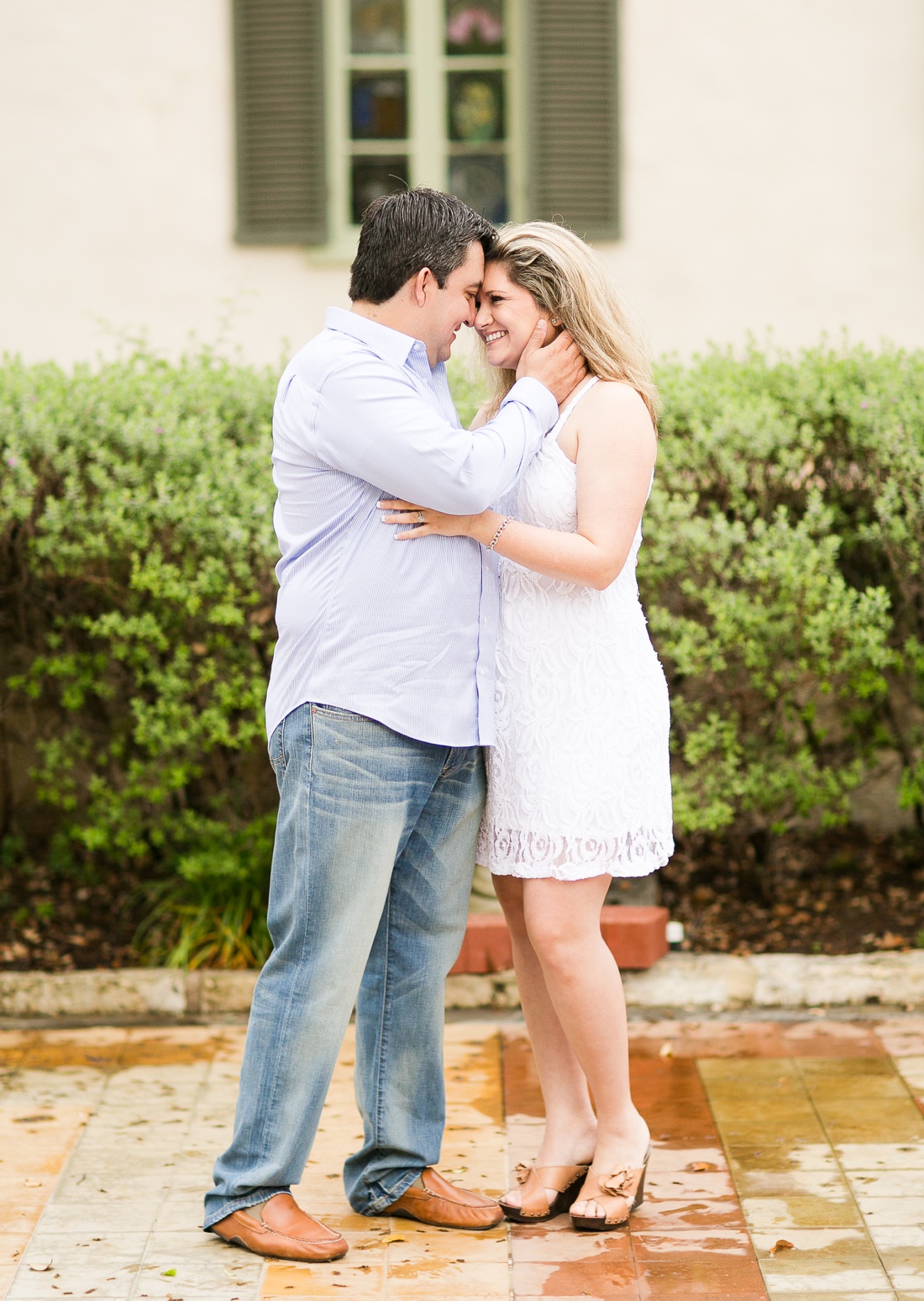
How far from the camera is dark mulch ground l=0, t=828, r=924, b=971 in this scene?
5.16m

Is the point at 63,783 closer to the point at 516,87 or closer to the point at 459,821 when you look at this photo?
the point at 459,821

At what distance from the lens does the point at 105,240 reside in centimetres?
705

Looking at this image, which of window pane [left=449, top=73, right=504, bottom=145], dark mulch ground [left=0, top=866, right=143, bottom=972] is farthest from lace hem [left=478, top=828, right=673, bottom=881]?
window pane [left=449, top=73, right=504, bottom=145]

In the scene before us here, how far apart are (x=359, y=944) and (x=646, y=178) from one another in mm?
4987

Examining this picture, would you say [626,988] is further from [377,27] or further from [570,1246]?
[377,27]

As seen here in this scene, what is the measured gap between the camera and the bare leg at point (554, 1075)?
3381 mm

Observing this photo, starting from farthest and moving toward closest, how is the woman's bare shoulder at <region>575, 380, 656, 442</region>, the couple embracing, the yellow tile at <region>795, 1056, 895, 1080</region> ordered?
1. the yellow tile at <region>795, 1056, 895, 1080</region>
2. the woman's bare shoulder at <region>575, 380, 656, 442</region>
3. the couple embracing

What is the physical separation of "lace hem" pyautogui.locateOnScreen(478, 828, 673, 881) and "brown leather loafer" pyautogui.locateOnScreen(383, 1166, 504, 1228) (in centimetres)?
71

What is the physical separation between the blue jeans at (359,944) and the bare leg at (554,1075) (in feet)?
0.54

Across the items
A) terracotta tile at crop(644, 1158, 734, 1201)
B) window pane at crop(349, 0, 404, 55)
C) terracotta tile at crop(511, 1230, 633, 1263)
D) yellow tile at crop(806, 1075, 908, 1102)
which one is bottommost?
yellow tile at crop(806, 1075, 908, 1102)

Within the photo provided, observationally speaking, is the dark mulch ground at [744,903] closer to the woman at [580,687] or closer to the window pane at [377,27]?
the woman at [580,687]

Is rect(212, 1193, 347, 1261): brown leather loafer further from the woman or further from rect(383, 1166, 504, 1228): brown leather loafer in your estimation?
the woman

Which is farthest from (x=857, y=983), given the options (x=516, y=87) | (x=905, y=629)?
(x=516, y=87)

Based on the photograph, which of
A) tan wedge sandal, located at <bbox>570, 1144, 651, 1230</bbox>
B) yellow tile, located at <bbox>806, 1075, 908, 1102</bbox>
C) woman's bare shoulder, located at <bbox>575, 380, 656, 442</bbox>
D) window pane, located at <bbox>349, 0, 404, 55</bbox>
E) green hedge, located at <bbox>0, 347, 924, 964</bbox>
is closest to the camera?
woman's bare shoulder, located at <bbox>575, 380, 656, 442</bbox>
